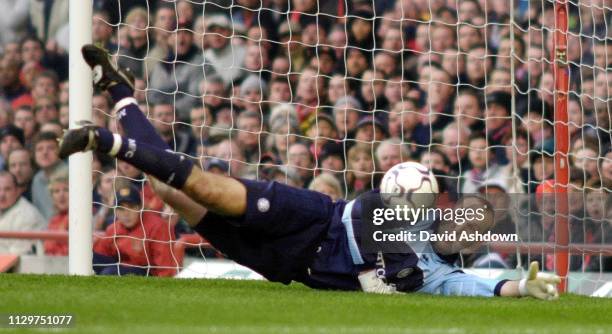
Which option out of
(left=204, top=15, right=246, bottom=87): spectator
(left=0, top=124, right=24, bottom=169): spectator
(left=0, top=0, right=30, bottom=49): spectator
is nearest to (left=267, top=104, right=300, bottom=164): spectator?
(left=204, top=15, right=246, bottom=87): spectator

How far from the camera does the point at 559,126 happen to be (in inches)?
411

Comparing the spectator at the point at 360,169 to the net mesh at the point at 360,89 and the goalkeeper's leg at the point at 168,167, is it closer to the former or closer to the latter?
the net mesh at the point at 360,89

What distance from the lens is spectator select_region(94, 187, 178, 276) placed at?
35.1ft

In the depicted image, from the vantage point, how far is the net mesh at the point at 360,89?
11805mm

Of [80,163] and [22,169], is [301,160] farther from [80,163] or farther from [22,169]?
[80,163]

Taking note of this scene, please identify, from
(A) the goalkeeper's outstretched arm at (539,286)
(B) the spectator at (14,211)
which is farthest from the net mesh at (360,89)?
(A) the goalkeeper's outstretched arm at (539,286)

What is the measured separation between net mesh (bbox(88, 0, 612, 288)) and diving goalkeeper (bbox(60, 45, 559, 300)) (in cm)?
314

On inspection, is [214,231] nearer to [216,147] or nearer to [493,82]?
[216,147]

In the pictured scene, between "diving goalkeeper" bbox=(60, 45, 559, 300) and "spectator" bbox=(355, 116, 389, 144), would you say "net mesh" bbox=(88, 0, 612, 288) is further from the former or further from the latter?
"diving goalkeeper" bbox=(60, 45, 559, 300)

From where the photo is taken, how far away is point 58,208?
12.2 m

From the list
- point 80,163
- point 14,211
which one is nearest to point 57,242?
point 14,211

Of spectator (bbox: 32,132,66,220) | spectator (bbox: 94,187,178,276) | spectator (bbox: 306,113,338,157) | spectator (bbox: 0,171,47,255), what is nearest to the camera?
spectator (bbox: 94,187,178,276)

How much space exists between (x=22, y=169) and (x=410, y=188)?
530cm

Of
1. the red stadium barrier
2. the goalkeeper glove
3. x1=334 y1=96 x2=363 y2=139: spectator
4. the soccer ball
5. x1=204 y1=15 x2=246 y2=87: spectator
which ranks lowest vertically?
the red stadium barrier
